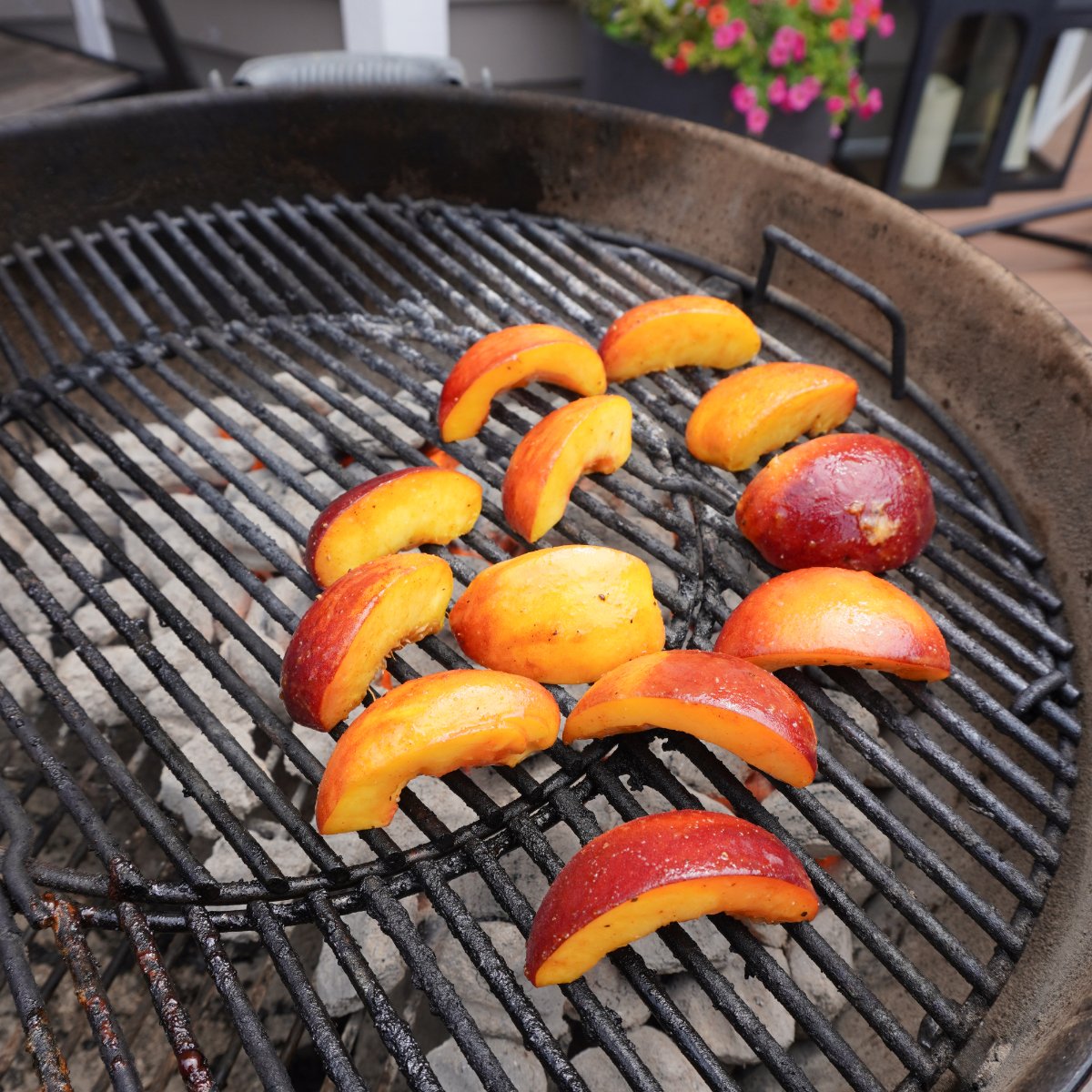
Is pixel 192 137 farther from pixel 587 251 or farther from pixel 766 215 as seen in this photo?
pixel 766 215

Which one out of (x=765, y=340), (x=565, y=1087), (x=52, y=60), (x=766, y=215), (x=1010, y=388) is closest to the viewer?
(x=565, y=1087)

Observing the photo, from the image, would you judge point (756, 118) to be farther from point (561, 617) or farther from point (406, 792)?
point (406, 792)

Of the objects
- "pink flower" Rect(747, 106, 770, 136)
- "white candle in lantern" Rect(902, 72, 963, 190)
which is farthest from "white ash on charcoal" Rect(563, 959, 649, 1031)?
"white candle in lantern" Rect(902, 72, 963, 190)

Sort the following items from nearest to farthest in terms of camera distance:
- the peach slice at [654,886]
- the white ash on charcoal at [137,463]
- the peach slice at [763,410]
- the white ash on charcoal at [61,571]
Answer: the peach slice at [654,886], the peach slice at [763,410], the white ash on charcoal at [61,571], the white ash on charcoal at [137,463]

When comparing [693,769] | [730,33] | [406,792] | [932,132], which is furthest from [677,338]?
[932,132]

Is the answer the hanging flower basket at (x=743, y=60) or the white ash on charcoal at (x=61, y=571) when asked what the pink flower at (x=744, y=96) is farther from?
the white ash on charcoal at (x=61, y=571)

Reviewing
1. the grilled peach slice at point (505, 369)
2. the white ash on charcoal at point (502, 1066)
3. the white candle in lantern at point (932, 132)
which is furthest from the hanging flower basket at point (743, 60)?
the white ash on charcoal at point (502, 1066)

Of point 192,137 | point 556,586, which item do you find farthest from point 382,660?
point 192,137
